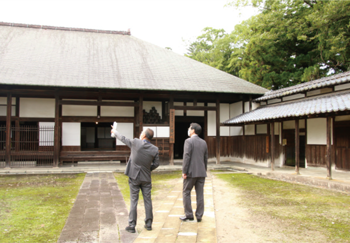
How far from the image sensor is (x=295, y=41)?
60.1 feet

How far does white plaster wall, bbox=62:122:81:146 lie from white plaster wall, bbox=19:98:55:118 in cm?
82

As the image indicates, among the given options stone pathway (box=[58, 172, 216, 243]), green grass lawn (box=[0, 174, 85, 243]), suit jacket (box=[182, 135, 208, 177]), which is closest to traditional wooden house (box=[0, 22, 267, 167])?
green grass lawn (box=[0, 174, 85, 243])

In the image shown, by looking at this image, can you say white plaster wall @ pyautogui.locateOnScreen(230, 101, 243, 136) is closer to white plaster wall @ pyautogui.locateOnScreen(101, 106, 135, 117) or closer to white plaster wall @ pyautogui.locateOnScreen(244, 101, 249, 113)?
white plaster wall @ pyautogui.locateOnScreen(244, 101, 249, 113)

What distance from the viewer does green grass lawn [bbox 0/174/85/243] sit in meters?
4.05

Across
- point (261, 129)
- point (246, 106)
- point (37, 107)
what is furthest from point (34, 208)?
point (246, 106)

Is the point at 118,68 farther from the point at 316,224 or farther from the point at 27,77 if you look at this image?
the point at 316,224

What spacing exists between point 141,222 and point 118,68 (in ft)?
33.7

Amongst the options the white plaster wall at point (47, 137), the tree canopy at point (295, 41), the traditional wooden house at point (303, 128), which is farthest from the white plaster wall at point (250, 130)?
the white plaster wall at point (47, 137)

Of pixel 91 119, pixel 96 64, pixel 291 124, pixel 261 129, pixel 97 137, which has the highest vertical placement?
pixel 96 64

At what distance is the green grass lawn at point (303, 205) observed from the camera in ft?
14.9

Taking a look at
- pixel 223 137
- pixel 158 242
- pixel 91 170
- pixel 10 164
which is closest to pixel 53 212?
pixel 158 242

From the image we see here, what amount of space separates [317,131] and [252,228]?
26.7ft

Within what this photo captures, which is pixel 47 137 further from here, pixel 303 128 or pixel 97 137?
pixel 303 128

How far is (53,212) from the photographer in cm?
521
